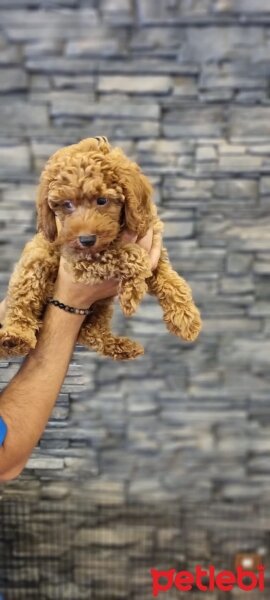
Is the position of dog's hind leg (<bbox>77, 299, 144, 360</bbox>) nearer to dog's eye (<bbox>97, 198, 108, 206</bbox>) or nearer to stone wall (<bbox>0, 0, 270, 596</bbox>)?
dog's eye (<bbox>97, 198, 108, 206</bbox>)

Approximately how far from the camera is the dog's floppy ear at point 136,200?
0.80 meters

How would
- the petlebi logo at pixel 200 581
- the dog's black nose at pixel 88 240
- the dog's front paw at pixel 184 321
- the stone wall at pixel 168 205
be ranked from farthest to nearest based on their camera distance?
the petlebi logo at pixel 200 581 < the stone wall at pixel 168 205 < the dog's front paw at pixel 184 321 < the dog's black nose at pixel 88 240

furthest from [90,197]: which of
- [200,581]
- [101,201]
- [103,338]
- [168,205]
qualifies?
[200,581]

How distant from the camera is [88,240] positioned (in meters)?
0.77

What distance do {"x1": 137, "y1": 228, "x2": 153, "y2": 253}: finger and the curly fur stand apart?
13 millimetres

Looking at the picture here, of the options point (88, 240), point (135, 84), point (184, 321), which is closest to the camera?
point (88, 240)

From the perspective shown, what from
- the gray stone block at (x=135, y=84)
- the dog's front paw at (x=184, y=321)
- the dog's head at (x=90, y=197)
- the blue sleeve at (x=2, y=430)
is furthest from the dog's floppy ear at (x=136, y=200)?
the gray stone block at (x=135, y=84)

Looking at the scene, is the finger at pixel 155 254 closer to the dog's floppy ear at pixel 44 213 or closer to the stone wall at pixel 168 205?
the dog's floppy ear at pixel 44 213

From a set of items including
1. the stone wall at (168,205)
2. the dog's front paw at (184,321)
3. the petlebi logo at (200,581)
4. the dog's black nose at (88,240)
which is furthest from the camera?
the petlebi logo at (200,581)

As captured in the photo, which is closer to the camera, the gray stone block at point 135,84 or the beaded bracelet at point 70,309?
the beaded bracelet at point 70,309

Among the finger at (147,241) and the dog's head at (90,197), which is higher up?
the dog's head at (90,197)

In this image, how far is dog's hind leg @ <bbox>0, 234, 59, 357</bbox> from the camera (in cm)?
86

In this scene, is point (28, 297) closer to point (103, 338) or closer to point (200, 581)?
point (103, 338)

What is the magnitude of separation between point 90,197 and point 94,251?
0.24ft
